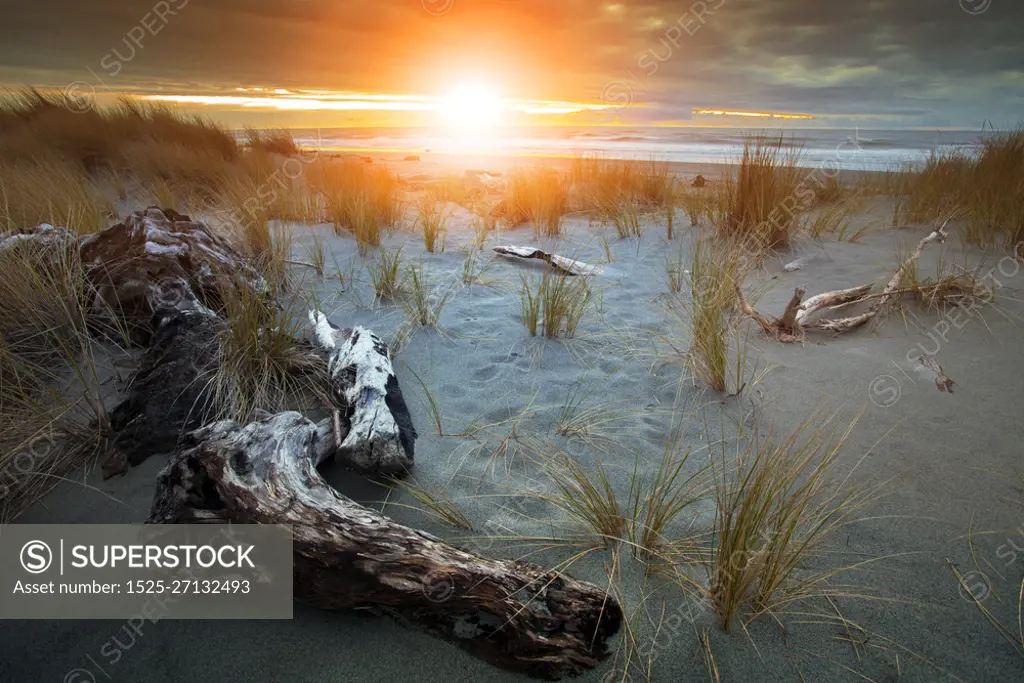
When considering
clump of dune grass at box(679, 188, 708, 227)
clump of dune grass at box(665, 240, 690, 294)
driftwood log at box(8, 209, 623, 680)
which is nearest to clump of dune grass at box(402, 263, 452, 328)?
driftwood log at box(8, 209, 623, 680)

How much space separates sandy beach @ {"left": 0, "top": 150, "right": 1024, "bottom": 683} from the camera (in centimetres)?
144

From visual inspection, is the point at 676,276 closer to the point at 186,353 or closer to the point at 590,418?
the point at 590,418

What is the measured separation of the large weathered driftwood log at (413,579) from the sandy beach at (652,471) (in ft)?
0.22

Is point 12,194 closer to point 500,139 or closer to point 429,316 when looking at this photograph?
point 429,316

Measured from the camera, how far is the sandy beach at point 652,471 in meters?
1.44

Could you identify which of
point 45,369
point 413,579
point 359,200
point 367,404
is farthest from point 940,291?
point 359,200

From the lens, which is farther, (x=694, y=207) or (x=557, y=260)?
(x=694, y=207)

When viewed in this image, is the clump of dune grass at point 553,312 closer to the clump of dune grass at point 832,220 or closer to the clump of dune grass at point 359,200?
the clump of dune grass at point 359,200

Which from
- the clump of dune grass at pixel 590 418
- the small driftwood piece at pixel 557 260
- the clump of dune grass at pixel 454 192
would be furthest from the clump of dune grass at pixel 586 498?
the clump of dune grass at pixel 454 192

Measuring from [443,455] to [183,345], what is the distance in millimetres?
1341

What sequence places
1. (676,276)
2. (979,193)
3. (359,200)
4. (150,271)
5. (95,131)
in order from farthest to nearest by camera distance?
(95,131) < (359,200) < (979,193) < (676,276) < (150,271)

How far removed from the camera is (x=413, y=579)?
1467 mm

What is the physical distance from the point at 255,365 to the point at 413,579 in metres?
1.54

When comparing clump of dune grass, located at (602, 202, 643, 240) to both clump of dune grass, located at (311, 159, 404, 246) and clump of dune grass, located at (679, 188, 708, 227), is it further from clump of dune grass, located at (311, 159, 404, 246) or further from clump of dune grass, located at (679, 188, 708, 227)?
clump of dune grass, located at (311, 159, 404, 246)
